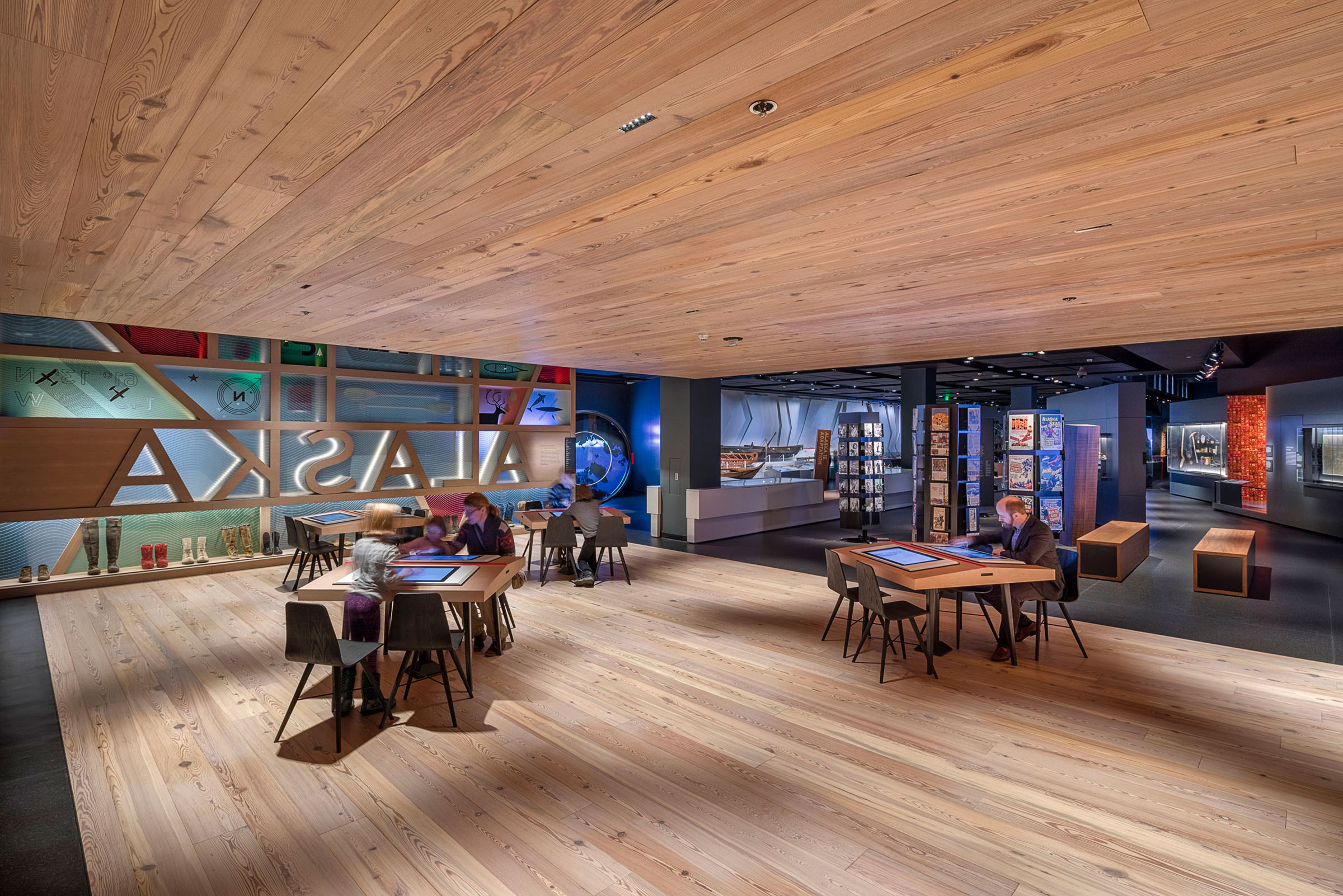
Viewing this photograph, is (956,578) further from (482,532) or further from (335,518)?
(335,518)

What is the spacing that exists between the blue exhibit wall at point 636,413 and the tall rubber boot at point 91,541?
9.64 metres

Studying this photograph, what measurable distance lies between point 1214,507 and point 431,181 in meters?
20.3

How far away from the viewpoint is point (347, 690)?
4094mm

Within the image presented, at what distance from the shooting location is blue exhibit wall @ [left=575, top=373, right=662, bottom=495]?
15.9 meters

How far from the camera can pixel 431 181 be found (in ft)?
7.97

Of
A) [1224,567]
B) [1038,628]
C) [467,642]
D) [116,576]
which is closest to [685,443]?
[1038,628]

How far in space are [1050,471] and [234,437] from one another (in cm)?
1141

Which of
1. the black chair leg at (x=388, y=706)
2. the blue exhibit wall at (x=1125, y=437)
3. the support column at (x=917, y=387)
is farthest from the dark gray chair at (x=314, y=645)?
the blue exhibit wall at (x=1125, y=437)

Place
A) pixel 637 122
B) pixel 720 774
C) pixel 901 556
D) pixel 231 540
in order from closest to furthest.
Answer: pixel 637 122 → pixel 720 774 → pixel 901 556 → pixel 231 540

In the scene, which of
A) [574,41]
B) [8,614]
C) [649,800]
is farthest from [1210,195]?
[8,614]

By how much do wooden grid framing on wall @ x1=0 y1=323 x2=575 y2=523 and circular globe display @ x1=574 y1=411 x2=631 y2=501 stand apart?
414 centimetres

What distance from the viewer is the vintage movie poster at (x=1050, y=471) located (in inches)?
362

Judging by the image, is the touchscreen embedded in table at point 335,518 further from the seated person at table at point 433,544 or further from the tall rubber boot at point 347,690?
the tall rubber boot at point 347,690

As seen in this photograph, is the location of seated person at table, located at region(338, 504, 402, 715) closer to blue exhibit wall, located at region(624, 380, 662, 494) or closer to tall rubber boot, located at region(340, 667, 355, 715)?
tall rubber boot, located at region(340, 667, 355, 715)
